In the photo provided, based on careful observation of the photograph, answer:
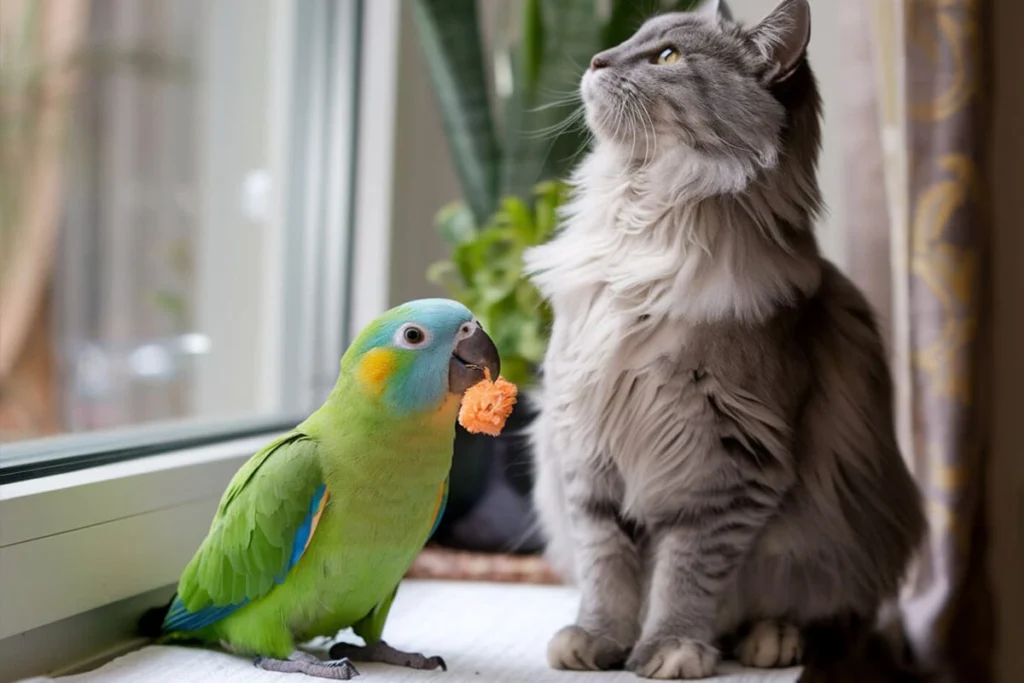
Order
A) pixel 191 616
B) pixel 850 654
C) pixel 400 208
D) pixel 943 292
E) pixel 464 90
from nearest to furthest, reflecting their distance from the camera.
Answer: pixel 191 616
pixel 850 654
pixel 943 292
pixel 464 90
pixel 400 208

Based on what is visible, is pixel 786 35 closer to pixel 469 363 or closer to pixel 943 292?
pixel 469 363

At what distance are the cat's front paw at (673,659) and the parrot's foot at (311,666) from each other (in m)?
0.27

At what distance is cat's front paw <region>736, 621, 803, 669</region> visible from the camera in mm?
999

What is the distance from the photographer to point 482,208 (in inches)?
59.8

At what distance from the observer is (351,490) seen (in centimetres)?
82

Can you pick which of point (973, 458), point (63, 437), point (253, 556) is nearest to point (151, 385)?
point (63, 437)

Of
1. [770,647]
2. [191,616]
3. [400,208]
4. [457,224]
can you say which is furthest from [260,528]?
[400,208]

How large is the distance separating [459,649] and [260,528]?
0.99 ft

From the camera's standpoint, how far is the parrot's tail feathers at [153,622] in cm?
100

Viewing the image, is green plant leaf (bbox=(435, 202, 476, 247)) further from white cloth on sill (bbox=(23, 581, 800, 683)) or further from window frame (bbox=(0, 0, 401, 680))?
white cloth on sill (bbox=(23, 581, 800, 683))

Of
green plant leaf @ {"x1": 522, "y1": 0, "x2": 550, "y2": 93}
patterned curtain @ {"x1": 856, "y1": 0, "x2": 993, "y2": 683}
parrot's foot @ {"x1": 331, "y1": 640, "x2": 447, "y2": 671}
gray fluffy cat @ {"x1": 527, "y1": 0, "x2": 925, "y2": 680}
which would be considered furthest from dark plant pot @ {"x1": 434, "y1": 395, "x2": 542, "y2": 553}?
patterned curtain @ {"x1": 856, "y1": 0, "x2": 993, "y2": 683}

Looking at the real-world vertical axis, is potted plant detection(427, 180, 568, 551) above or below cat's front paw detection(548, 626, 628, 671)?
above

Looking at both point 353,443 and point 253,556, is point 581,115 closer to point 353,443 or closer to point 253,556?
point 353,443

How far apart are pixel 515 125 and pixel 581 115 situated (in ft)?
1.21
